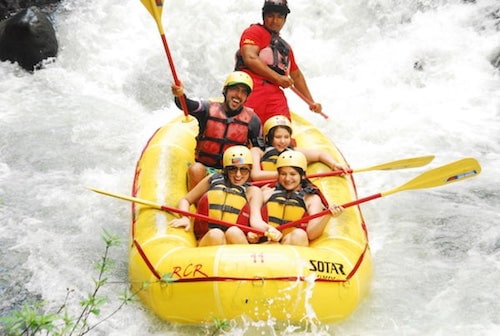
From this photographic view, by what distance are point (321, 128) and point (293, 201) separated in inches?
114

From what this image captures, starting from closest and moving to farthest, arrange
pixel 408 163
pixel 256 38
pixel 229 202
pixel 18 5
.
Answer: pixel 229 202 → pixel 408 163 → pixel 256 38 → pixel 18 5

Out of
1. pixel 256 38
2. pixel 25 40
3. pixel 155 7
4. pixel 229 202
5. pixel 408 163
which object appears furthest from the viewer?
pixel 25 40

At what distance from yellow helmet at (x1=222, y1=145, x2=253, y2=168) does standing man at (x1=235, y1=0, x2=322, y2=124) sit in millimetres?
1158

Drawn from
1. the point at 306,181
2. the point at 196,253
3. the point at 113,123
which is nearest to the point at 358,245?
the point at 306,181

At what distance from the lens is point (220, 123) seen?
401 centimetres

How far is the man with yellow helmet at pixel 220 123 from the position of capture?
399cm

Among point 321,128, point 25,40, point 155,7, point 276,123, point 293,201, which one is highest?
point 155,7

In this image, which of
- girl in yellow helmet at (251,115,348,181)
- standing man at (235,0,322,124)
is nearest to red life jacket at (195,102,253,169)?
girl in yellow helmet at (251,115,348,181)

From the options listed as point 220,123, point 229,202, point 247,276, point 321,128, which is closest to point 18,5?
point 321,128

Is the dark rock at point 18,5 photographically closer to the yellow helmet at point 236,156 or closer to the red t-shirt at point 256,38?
the red t-shirt at point 256,38

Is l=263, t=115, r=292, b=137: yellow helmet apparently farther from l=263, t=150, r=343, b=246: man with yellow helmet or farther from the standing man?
l=263, t=150, r=343, b=246: man with yellow helmet

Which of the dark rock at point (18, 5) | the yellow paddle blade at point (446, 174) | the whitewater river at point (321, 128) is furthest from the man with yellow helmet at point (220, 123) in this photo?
the dark rock at point (18, 5)

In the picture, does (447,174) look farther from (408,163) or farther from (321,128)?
(321,128)

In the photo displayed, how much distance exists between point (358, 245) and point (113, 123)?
3480 millimetres
